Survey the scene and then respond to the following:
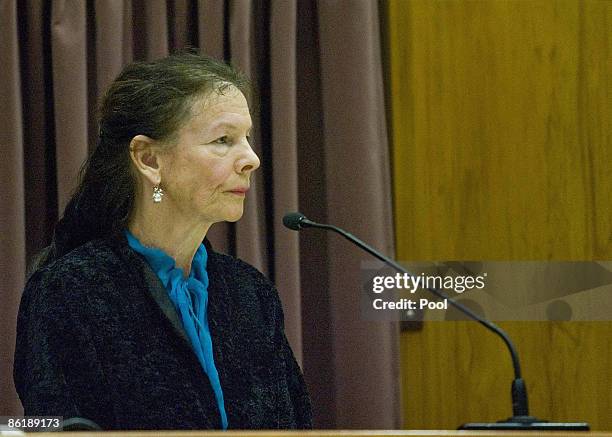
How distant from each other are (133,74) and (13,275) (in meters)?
0.80

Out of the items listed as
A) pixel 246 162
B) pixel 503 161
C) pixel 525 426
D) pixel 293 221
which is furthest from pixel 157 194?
pixel 503 161

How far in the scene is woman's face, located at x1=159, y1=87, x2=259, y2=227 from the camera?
1982 millimetres

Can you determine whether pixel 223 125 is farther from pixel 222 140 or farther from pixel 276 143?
pixel 276 143

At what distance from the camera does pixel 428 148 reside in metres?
2.74

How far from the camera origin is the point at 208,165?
1.98 m

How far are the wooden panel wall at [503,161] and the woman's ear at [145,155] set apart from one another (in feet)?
3.00

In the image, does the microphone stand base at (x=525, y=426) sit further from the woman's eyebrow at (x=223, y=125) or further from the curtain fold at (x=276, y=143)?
the curtain fold at (x=276, y=143)

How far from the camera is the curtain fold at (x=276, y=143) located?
2.60m

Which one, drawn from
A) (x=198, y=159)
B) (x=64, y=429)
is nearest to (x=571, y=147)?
(x=198, y=159)

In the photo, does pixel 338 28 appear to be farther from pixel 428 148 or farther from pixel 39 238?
pixel 39 238

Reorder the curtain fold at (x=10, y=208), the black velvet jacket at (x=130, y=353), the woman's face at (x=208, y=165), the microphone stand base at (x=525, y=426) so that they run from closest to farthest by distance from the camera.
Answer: the microphone stand base at (x=525, y=426) < the black velvet jacket at (x=130, y=353) < the woman's face at (x=208, y=165) < the curtain fold at (x=10, y=208)

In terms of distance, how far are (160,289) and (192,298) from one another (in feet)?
0.33

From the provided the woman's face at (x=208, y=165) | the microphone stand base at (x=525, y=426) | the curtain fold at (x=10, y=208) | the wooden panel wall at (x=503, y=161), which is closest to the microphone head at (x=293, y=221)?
the woman's face at (x=208, y=165)

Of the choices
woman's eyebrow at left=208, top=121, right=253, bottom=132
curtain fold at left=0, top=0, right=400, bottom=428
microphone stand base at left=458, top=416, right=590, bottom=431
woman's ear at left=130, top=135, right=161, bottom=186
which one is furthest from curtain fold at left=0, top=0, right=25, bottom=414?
microphone stand base at left=458, top=416, right=590, bottom=431
